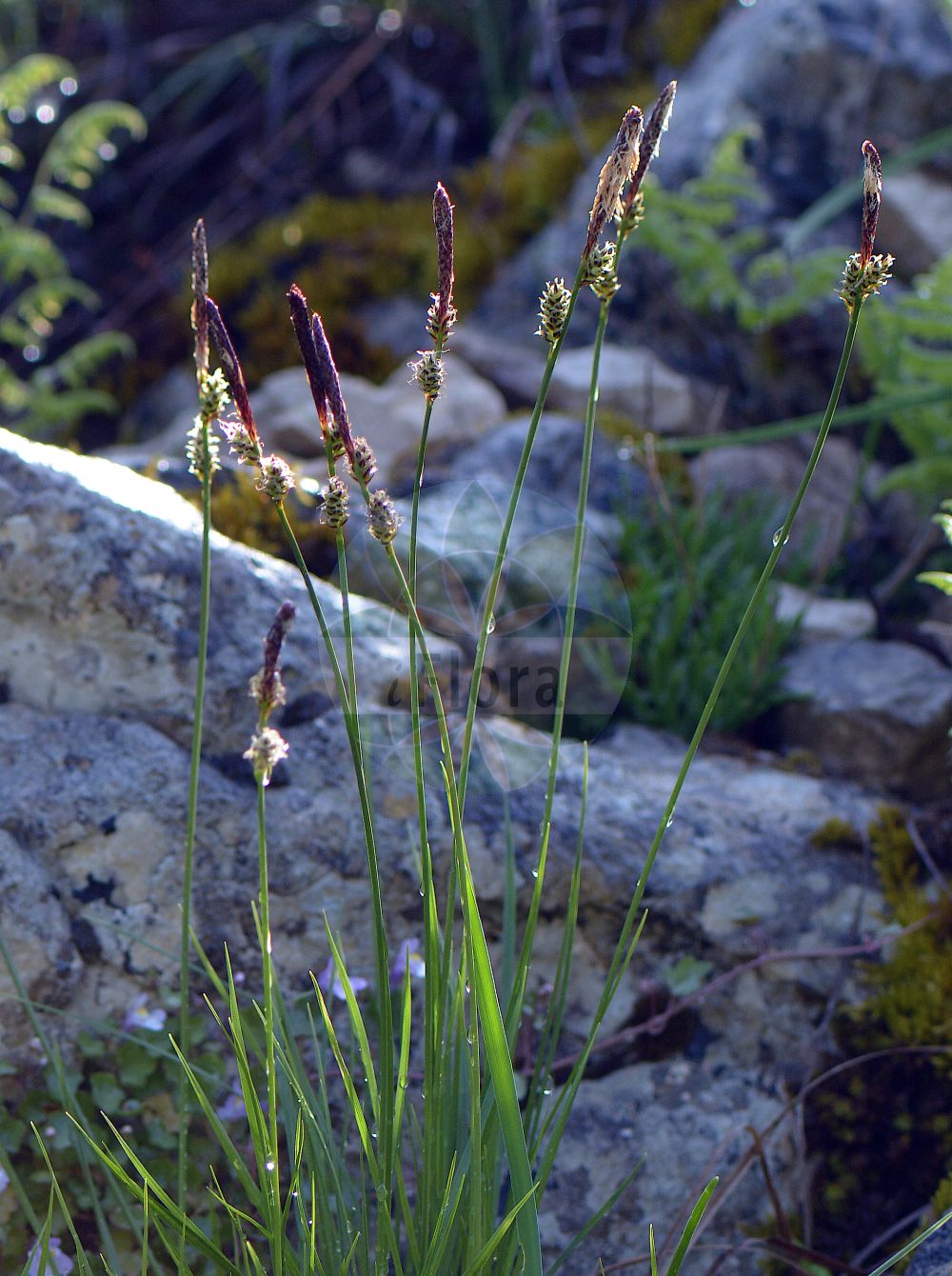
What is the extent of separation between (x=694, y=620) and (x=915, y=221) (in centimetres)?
208

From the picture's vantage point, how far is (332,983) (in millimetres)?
1721

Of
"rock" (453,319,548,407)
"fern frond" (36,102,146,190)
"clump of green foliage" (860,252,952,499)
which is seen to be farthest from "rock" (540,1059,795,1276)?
"fern frond" (36,102,146,190)

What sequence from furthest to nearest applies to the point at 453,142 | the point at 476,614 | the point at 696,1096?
the point at 453,142
the point at 476,614
the point at 696,1096

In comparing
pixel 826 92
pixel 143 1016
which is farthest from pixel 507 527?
pixel 826 92

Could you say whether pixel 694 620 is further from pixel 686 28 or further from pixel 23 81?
pixel 23 81

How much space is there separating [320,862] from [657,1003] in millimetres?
679

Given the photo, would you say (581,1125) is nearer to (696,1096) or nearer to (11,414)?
(696,1096)

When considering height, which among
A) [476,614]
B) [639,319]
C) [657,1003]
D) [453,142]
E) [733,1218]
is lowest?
[733,1218]

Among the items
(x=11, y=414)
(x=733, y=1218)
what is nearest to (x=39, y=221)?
(x=11, y=414)

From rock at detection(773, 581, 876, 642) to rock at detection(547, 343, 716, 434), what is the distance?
861mm

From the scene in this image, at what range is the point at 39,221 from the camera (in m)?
5.96

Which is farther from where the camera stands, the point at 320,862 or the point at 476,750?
the point at 476,750

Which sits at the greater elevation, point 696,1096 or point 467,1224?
point 467,1224

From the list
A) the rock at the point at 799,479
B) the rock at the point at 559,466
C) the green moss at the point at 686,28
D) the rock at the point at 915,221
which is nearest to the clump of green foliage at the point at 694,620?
the rock at the point at 559,466
